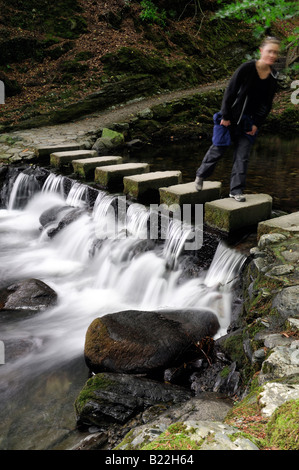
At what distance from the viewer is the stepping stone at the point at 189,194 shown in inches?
239

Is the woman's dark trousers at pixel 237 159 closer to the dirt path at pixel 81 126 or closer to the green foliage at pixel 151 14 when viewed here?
the dirt path at pixel 81 126

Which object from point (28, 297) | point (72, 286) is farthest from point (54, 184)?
point (28, 297)

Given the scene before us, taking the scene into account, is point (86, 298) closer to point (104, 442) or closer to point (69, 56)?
point (104, 442)

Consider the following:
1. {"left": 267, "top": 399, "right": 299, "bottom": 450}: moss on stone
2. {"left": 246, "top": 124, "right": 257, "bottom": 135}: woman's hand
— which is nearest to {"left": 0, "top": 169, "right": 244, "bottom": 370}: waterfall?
{"left": 246, "top": 124, "right": 257, "bottom": 135}: woman's hand

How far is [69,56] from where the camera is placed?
598 inches

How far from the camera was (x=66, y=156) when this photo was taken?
31.3 feet

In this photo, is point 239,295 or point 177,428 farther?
point 239,295

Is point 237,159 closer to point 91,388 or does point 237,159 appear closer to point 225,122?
point 225,122

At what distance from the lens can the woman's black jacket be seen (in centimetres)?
448

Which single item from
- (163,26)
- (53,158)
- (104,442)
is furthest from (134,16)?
(104,442)

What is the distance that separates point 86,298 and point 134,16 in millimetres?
15735

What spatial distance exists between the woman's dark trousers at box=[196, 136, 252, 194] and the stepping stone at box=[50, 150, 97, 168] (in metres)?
4.81

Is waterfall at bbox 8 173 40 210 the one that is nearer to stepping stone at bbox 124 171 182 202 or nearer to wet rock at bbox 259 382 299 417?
stepping stone at bbox 124 171 182 202
